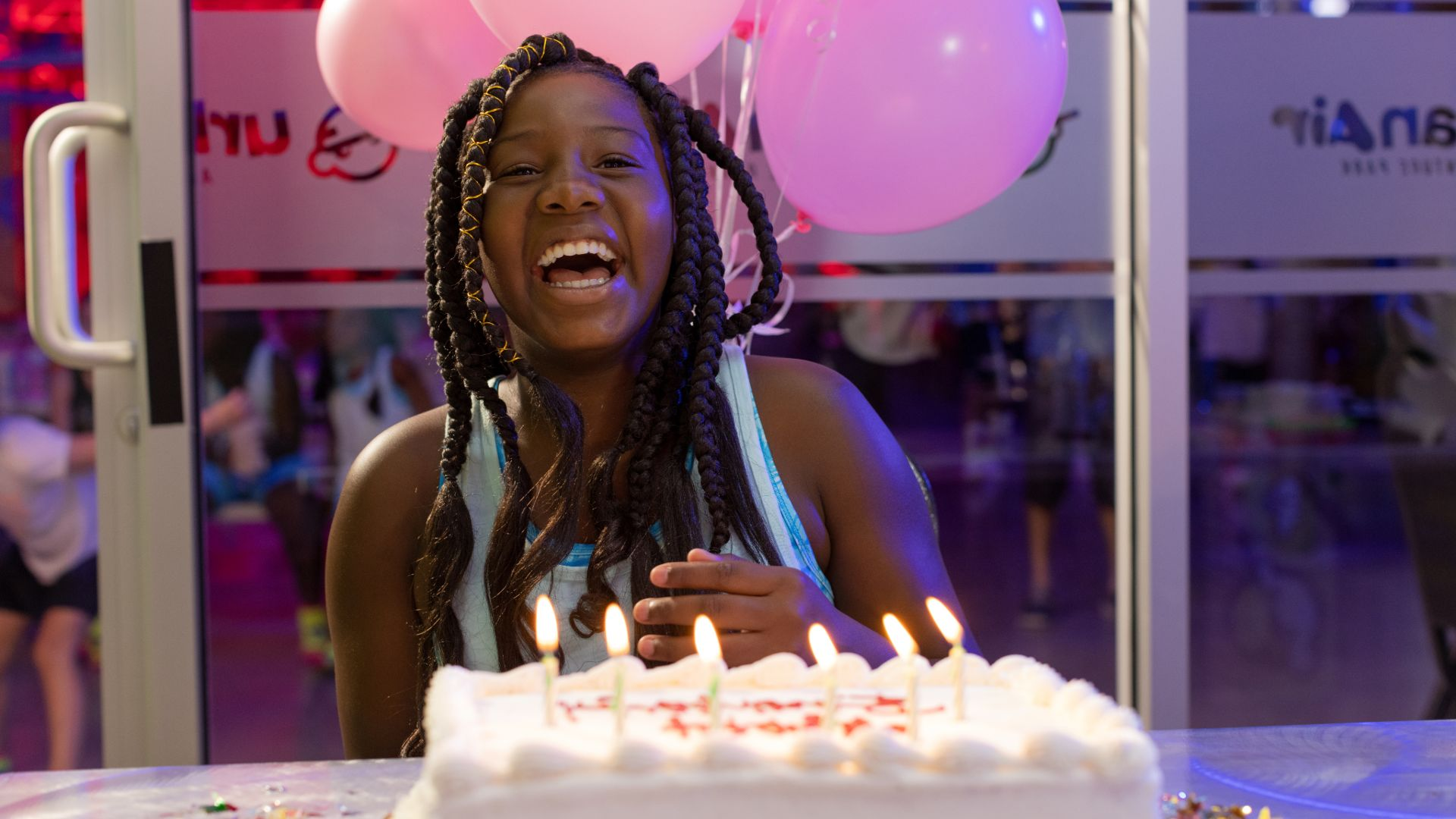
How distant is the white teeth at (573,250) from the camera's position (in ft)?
4.67

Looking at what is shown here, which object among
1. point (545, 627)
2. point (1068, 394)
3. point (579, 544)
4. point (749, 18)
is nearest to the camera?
point (545, 627)

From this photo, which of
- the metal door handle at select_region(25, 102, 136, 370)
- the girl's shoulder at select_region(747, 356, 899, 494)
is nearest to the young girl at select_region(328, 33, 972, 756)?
the girl's shoulder at select_region(747, 356, 899, 494)

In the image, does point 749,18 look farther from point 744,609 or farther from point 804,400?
point 744,609

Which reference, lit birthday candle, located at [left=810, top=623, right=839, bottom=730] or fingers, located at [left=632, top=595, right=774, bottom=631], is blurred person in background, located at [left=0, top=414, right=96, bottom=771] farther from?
lit birthday candle, located at [left=810, top=623, right=839, bottom=730]

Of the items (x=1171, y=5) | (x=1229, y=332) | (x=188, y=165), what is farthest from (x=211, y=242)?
(x=1229, y=332)

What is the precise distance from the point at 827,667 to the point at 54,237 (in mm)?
2306

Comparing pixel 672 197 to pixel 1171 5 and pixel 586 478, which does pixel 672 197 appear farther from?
pixel 1171 5

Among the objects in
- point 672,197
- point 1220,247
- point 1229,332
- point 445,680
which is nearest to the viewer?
point 445,680

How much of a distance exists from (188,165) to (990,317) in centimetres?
211

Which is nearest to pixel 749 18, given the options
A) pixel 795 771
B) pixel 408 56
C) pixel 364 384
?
pixel 408 56

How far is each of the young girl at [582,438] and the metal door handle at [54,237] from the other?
4.41ft

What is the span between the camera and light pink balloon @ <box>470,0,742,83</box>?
180cm

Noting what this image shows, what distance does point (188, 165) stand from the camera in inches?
111

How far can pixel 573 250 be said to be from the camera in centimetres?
142
